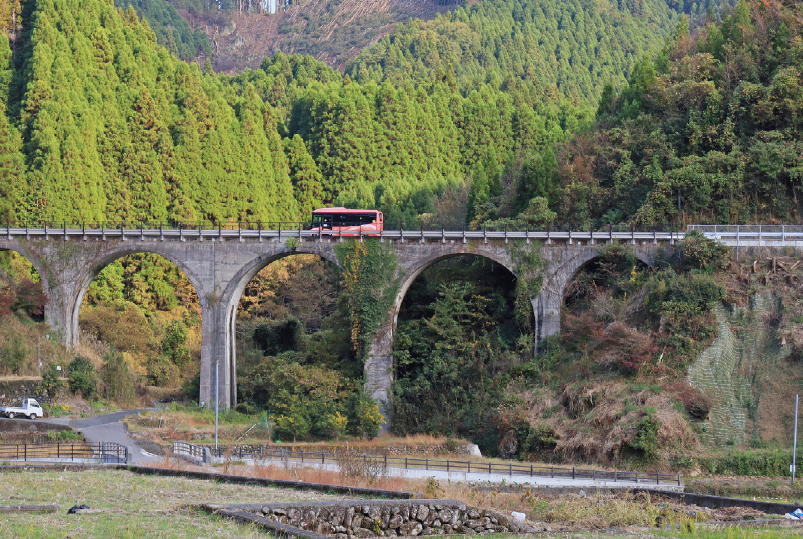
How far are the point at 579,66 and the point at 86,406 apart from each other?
352 ft

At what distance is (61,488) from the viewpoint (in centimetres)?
2520

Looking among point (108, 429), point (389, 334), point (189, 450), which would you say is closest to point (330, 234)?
point (389, 334)

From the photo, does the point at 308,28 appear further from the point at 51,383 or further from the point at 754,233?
the point at 754,233

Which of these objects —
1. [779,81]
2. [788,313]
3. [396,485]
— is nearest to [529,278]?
[788,313]

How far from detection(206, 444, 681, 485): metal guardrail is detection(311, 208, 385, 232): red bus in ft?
54.3

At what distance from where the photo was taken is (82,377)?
2126 inches

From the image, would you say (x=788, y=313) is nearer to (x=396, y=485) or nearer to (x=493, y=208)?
(x=493, y=208)

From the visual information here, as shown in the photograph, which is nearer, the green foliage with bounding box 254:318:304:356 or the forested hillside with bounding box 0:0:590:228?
the green foliage with bounding box 254:318:304:356

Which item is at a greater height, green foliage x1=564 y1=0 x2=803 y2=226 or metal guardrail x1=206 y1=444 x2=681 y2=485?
green foliage x1=564 y1=0 x2=803 y2=226

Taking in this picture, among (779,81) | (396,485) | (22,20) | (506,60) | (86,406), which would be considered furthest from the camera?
(506,60)

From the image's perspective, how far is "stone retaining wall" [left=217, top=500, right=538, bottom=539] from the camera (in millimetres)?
20422

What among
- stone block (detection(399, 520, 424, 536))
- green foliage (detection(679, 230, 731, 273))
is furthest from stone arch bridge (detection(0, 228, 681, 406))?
stone block (detection(399, 520, 424, 536))

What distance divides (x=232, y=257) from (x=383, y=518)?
121ft

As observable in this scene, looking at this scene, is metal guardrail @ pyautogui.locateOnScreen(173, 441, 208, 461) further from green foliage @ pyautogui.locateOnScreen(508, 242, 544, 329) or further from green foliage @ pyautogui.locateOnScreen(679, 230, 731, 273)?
green foliage @ pyautogui.locateOnScreen(679, 230, 731, 273)
